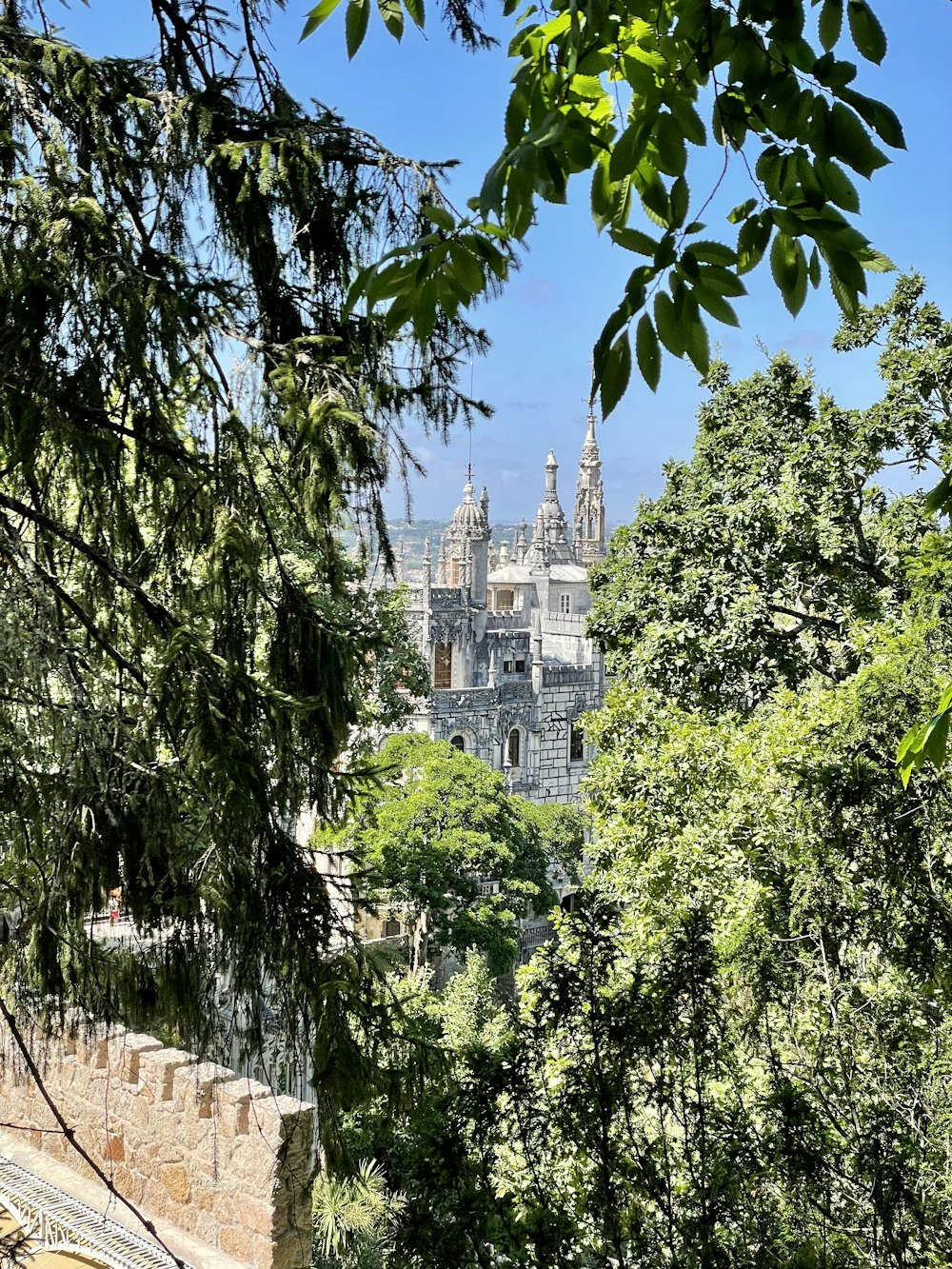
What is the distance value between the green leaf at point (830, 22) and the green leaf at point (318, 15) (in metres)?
0.74

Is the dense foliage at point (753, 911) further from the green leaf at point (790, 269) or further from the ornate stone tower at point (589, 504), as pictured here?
the ornate stone tower at point (589, 504)

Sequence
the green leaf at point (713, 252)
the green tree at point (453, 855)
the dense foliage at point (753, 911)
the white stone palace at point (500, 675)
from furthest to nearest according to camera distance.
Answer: the white stone palace at point (500, 675)
the green tree at point (453, 855)
the dense foliage at point (753, 911)
the green leaf at point (713, 252)

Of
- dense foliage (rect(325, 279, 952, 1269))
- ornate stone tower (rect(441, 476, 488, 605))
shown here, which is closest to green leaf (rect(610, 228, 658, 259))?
dense foliage (rect(325, 279, 952, 1269))

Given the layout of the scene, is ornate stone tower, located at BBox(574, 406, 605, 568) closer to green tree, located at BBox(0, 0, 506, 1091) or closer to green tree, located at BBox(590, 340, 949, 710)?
green tree, located at BBox(590, 340, 949, 710)

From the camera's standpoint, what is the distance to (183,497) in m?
4.04

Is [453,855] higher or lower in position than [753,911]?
lower

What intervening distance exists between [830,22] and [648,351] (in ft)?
2.11

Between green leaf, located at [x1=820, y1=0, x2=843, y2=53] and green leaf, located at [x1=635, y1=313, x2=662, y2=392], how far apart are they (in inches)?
22.9

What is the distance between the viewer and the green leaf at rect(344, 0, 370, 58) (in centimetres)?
179

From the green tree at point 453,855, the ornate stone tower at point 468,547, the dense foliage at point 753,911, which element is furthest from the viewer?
the ornate stone tower at point 468,547

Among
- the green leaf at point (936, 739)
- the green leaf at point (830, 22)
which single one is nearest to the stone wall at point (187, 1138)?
the green leaf at point (936, 739)

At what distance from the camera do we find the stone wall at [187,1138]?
454 cm

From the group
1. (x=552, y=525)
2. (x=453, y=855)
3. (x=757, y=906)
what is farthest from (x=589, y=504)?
(x=757, y=906)

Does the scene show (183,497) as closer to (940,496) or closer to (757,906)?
(940,496)
